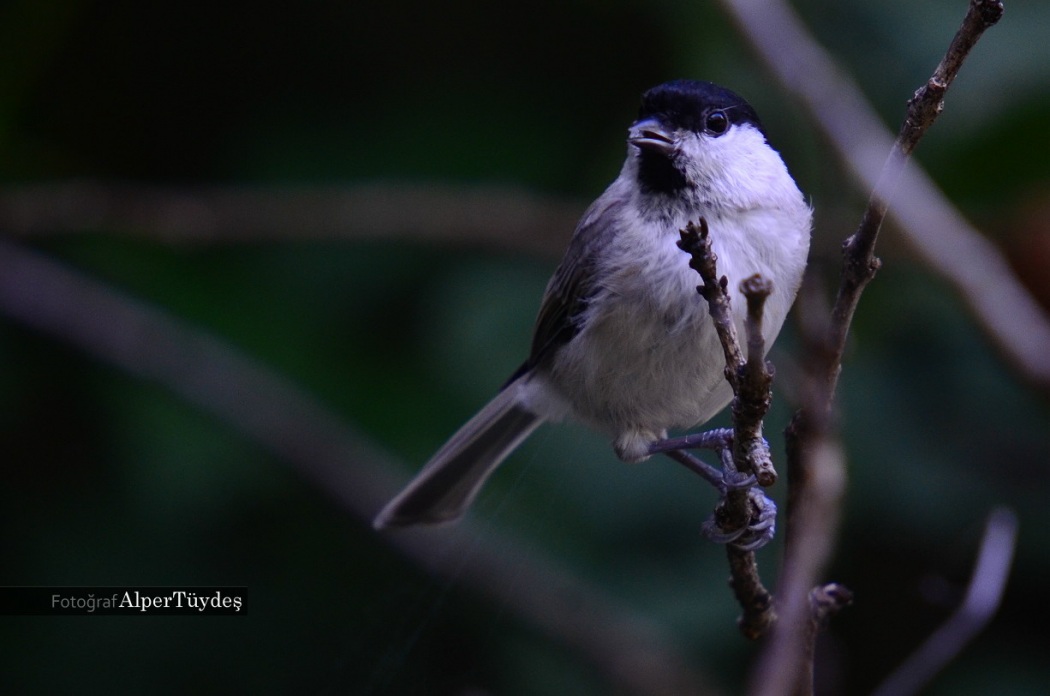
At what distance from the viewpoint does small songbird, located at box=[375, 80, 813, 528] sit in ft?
6.07

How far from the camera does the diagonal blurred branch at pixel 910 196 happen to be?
2.30 metres

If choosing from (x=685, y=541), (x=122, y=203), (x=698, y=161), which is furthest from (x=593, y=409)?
(x=122, y=203)

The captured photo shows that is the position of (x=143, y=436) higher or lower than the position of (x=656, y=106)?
lower

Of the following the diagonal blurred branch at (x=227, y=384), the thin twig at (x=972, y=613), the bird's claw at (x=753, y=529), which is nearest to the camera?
the bird's claw at (x=753, y=529)

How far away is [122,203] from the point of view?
3.12 meters

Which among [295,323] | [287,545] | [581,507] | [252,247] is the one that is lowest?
[287,545]

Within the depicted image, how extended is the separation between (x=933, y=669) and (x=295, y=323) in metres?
1.95

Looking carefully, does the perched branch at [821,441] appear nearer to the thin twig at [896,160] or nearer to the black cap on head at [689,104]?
the thin twig at [896,160]

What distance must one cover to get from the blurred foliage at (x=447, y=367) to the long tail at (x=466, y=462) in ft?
0.30

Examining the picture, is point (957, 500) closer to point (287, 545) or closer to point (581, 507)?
point (581, 507)

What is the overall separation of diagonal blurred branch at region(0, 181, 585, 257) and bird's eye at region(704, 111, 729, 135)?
1.08 metres

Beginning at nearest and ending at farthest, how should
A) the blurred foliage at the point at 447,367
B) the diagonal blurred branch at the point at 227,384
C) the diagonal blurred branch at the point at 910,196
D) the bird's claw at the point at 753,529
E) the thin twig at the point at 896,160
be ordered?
the thin twig at the point at 896,160, the bird's claw at the point at 753,529, the diagonal blurred branch at the point at 910,196, the blurred foliage at the point at 447,367, the diagonal blurred branch at the point at 227,384

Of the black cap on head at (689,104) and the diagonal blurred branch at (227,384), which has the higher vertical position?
the black cap on head at (689,104)

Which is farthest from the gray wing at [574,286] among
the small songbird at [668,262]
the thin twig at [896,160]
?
the thin twig at [896,160]
